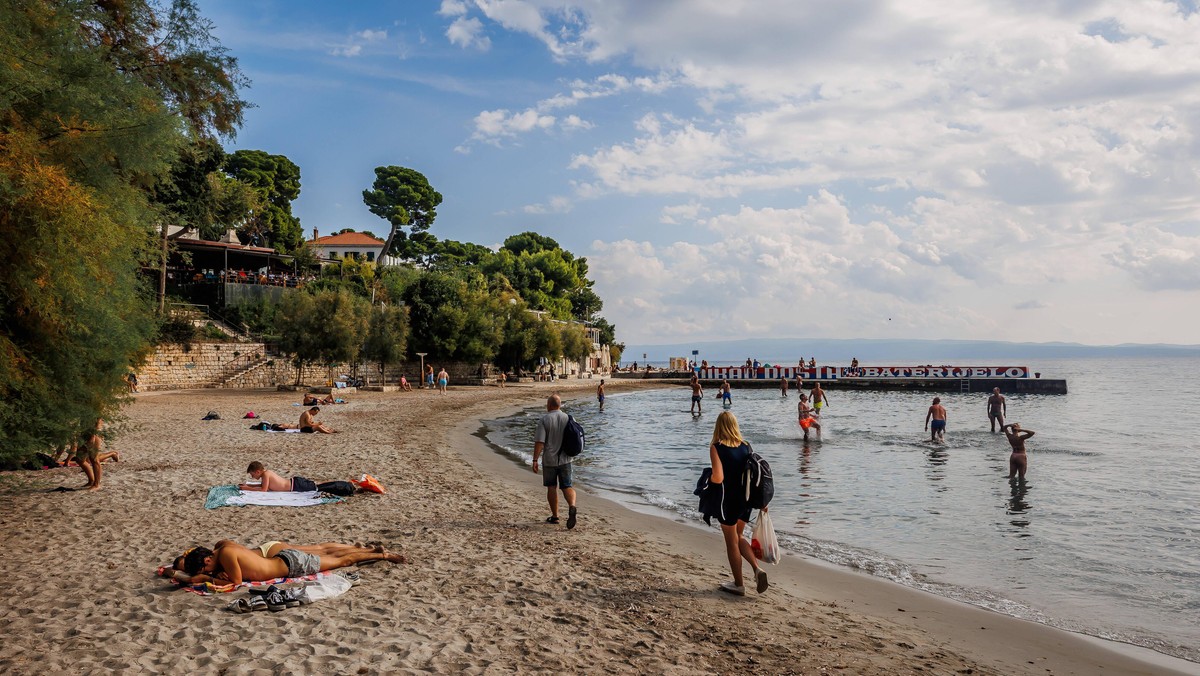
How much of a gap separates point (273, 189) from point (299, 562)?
71185 millimetres

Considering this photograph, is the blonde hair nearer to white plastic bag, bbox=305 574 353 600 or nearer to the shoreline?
the shoreline

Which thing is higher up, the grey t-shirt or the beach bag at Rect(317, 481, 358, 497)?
the grey t-shirt

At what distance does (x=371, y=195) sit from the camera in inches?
3514

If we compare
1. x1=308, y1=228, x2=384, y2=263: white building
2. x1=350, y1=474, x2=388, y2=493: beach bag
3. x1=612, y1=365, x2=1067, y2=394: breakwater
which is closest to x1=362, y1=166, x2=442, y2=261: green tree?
x1=308, y1=228, x2=384, y2=263: white building

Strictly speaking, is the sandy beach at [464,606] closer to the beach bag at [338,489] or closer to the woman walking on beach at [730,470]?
the beach bag at [338,489]

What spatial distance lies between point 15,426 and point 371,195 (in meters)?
84.8

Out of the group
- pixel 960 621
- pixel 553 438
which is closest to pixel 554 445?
pixel 553 438

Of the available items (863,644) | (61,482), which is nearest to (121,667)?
(863,644)

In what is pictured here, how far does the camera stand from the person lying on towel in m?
11.8

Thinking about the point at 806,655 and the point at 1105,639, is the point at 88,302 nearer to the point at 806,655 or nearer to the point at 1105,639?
the point at 806,655

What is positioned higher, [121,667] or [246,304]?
[246,304]

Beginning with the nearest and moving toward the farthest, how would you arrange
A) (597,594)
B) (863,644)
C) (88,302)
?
(863,644) < (597,594) < (88,302)

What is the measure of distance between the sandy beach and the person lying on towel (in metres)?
0.38

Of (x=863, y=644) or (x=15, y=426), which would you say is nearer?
(x=863, y=644)
